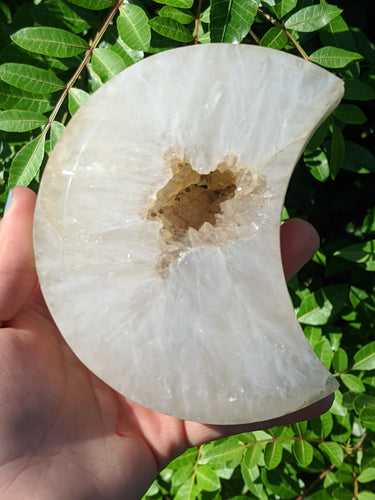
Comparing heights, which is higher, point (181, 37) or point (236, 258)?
point (181, 37)

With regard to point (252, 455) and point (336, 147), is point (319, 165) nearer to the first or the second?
point (336, 147)

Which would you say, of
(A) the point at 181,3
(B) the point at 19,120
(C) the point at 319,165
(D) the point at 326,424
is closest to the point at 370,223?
(C) the point at 319,165

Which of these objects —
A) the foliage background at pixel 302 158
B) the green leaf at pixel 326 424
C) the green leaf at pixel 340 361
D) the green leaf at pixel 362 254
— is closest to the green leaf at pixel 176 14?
the foliage background at pixel 302 158

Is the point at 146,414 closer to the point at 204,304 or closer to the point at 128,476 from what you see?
the point at 128,476

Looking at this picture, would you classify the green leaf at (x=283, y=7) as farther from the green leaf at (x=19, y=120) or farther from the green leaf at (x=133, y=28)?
the green leaf at (x=19, y=120)

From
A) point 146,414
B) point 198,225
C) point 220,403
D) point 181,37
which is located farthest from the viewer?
point 146,414

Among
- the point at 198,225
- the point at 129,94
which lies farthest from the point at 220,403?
the point at 129,94
